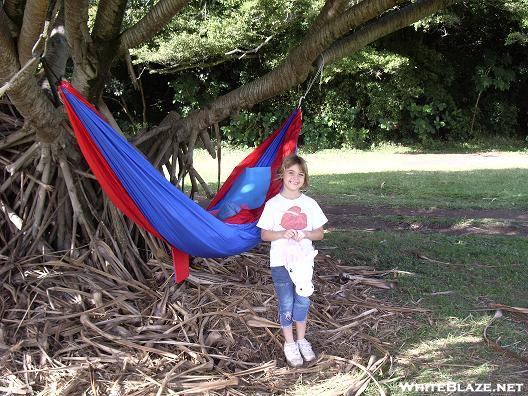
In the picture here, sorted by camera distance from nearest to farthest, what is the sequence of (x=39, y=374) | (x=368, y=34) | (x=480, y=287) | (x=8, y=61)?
1. (x=39, y=374)
2. (x=8, y=61)
3. (x=368, y=34)
4. (x=480, y=287)

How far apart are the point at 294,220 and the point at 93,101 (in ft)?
4.92

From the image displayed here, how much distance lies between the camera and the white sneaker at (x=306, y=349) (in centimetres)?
287

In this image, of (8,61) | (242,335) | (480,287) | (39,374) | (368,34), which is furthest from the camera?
(480,287)

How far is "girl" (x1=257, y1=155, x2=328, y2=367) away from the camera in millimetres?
2857

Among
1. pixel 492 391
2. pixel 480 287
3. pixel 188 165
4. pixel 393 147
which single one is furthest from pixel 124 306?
pixel 393 147

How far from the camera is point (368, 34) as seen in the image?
12.2 ft

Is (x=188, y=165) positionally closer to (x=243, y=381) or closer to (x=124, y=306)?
(x=124, y=306)

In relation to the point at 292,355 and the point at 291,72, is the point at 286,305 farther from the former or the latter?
the point at 291,72

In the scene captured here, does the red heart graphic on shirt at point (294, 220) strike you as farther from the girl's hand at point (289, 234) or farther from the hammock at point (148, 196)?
the hammock at point (148, 196)

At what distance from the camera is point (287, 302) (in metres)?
2.90

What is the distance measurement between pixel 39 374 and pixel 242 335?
100 cm

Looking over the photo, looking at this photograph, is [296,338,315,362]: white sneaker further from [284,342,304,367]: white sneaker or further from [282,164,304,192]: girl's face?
[282,164,304,192]: girl's face

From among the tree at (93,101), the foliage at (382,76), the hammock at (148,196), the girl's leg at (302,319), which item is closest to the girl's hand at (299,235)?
the girl's leg at (302,319)

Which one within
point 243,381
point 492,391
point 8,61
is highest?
point 8,61
